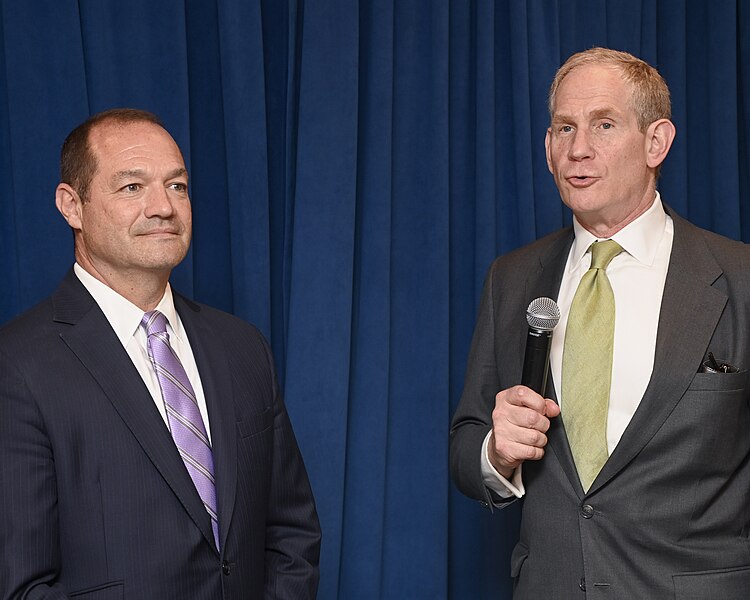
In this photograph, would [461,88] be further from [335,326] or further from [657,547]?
[657,547]

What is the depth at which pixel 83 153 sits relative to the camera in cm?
179

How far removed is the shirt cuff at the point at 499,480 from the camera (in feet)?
6.16

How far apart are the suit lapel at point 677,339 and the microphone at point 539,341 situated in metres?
0.20

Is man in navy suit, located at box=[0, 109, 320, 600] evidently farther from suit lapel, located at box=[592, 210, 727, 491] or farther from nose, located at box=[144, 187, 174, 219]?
suit lapel, located at box=[592, 210, 727, 491]

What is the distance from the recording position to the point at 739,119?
128 inches

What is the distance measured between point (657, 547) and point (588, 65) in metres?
0.98

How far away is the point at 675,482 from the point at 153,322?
1.02 m

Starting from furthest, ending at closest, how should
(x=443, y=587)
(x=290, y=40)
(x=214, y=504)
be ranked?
(x=443, y=587), (x=290, y=40), (x=214, y=504)

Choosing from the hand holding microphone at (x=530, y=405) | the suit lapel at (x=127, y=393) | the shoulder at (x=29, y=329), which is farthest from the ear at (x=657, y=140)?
the shoulder at (x=29, y=329)

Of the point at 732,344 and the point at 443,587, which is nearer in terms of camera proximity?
the point at 732,344

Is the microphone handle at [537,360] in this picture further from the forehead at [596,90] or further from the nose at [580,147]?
the forehead at [596,90]

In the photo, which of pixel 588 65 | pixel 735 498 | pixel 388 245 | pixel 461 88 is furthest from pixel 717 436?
pixel 461 88

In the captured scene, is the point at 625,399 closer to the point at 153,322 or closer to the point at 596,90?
the point at 596,90

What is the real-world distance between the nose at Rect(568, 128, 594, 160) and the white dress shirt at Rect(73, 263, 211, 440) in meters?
0.87
